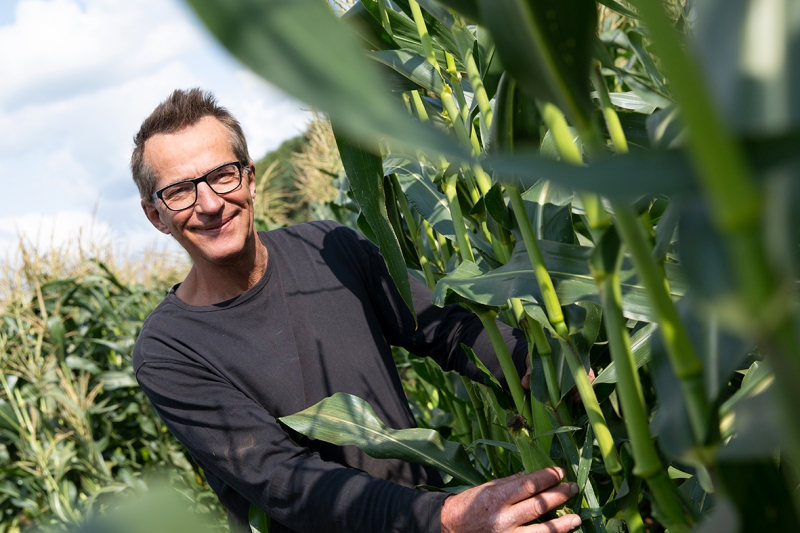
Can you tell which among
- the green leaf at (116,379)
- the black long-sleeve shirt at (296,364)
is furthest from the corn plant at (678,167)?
the green leaf at (116,379)

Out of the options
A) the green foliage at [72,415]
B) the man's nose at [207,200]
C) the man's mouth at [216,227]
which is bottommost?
the green foliage at [72,415]

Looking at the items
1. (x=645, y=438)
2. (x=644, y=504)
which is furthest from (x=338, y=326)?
(x=645, y=438)

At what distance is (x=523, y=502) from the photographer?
79 cm

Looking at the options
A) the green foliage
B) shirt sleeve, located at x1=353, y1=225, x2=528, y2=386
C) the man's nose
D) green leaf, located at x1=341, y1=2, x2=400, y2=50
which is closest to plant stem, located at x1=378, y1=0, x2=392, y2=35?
green leaf, located at x1=341, y1=2, x2=400, y2=50

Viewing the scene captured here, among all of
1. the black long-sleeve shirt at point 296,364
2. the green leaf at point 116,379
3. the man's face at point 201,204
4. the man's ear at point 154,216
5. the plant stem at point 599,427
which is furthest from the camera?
the green leaf at point 116,379

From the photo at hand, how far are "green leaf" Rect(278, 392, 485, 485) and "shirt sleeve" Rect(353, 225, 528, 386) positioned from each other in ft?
0.70

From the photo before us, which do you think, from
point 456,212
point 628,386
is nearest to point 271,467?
point 456,212

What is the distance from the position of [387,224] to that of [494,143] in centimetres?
19

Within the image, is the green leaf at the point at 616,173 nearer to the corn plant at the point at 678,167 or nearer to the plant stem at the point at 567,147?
the corn plant at the point at 678,167

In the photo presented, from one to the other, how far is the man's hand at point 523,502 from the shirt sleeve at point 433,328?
0.96 ft

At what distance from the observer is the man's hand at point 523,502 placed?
78 centimetres

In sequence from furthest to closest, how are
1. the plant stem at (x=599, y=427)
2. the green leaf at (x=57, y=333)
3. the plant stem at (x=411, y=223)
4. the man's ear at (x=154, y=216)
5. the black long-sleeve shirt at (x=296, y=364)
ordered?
the green leaf at (x=57, y=333) < the man's ear at (x=154, y=216) < the plant stem at (x=411, y=223) < the black long-sleeve shirt at (x=296, y=364) < the plant stem at (x=599, y=427)

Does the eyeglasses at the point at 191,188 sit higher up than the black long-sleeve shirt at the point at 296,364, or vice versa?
the eyeglasses at the point at 191,188

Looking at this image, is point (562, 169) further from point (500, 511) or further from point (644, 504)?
point (644, 504)
